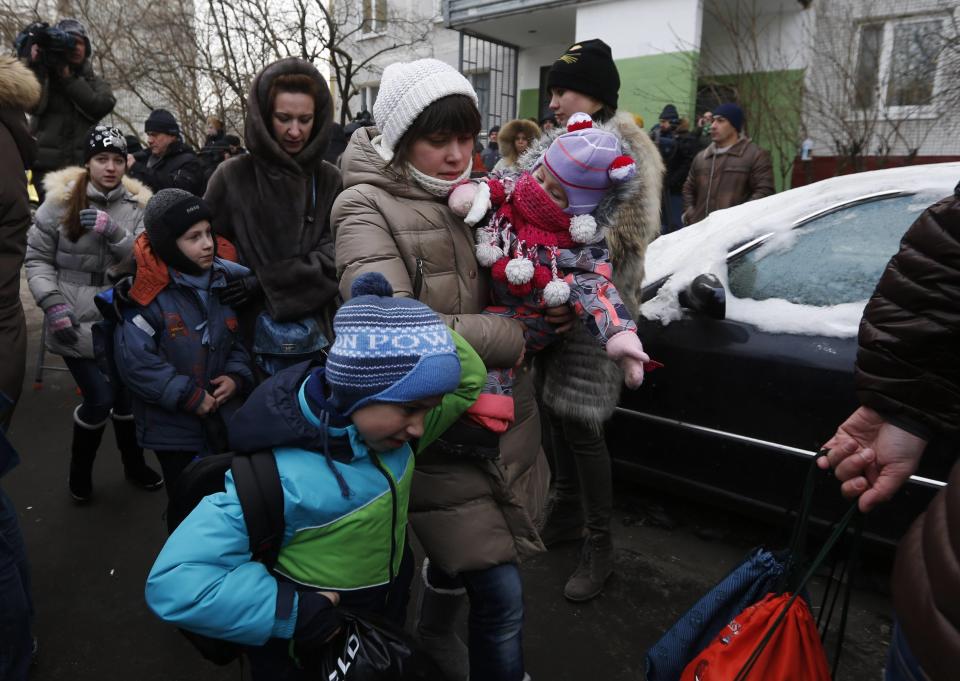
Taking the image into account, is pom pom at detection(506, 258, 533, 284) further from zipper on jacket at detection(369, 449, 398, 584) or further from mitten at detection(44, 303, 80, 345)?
mitten at detection(44, 303, 80, 345)

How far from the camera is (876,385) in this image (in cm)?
144

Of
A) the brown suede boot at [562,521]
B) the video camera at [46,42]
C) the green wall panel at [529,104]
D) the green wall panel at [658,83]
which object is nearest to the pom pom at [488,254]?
the brown suede boot at [562,521]

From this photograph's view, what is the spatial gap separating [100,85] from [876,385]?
5117 millimetres

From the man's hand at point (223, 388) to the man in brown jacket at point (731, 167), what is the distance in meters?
5.27

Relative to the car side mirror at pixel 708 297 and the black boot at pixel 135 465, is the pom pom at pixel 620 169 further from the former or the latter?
the black boot at pixel 135 465

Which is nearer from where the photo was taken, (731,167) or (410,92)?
(410,92)

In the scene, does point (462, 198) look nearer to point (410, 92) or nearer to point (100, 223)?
point (410, 92)

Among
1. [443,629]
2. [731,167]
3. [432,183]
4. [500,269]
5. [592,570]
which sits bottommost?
[592,570]

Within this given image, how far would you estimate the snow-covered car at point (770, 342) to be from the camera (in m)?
2.69

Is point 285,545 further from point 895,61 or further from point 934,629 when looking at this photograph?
point 895,61

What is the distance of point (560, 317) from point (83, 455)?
278 cm

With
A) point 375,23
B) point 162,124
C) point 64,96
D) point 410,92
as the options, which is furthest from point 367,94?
point 410,92

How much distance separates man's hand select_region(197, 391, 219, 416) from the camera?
2.55m

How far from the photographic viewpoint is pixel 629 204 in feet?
7.06
